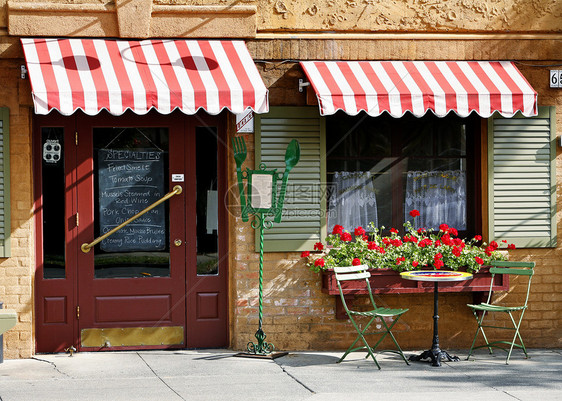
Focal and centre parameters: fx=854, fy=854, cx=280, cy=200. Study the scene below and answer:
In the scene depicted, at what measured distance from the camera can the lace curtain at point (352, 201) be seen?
923 centimetres

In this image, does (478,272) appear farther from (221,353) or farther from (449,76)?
(221,353)

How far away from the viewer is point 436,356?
8.12 metres

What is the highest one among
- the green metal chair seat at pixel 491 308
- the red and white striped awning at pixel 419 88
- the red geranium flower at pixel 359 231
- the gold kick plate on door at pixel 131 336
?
the red and white striped awning at pixel 419 88

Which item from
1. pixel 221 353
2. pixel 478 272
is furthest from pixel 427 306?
pixel 221 353

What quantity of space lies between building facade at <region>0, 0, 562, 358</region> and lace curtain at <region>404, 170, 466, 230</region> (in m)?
0.09

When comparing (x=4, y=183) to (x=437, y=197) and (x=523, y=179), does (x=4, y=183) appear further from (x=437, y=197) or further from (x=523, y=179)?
(x=523, y=179)

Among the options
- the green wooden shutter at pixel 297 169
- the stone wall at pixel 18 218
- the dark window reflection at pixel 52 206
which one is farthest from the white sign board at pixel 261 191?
the stone wall at pixel 18 218

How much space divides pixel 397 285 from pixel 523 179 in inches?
73.2

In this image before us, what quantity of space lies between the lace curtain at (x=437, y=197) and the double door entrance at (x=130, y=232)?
209cm

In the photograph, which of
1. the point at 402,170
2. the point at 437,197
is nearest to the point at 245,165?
the point at 402,170

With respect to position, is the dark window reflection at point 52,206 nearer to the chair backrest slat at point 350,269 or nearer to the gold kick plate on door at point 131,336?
the gold kick plate on door at point 131,336

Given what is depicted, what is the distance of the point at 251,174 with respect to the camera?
8.62m

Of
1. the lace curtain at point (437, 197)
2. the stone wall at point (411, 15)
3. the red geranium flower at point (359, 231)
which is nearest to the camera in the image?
the red geranium flower at point (359, 231)

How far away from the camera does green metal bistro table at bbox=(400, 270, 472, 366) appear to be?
7980mm
